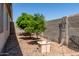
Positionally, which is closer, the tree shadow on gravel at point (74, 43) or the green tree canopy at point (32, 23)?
the green tree canopy at point (32, 23)

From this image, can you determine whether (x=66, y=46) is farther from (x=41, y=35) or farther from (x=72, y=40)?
(x=41, y=35)

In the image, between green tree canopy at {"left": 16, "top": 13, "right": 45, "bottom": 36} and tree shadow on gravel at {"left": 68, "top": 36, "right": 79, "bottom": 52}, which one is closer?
green tree canopy at {"left": 16, "top": 13, "right": 45, "bottom": 36}

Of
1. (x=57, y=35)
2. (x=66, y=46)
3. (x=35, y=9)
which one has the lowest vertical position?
(x=66, y=46)

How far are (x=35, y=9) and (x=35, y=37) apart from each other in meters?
1.56

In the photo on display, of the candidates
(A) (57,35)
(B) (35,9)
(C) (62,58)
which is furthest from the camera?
(A) (57,35)

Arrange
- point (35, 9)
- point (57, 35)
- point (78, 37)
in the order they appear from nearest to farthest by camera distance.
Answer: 1. point (35, 9)
2. point (78, 37)
3. point (57, 35)

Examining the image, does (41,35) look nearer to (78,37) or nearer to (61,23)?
(61,23)

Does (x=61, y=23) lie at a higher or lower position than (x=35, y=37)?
higher

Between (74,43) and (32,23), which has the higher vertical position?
(32,23)

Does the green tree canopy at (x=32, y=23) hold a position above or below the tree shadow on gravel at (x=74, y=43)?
above

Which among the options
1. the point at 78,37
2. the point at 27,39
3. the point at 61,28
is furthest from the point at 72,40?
the point at 27,39

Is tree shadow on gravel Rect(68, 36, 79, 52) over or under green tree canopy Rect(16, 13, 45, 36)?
under

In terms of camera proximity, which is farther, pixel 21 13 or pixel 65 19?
pixel 65 19

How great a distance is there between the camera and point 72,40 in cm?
565
